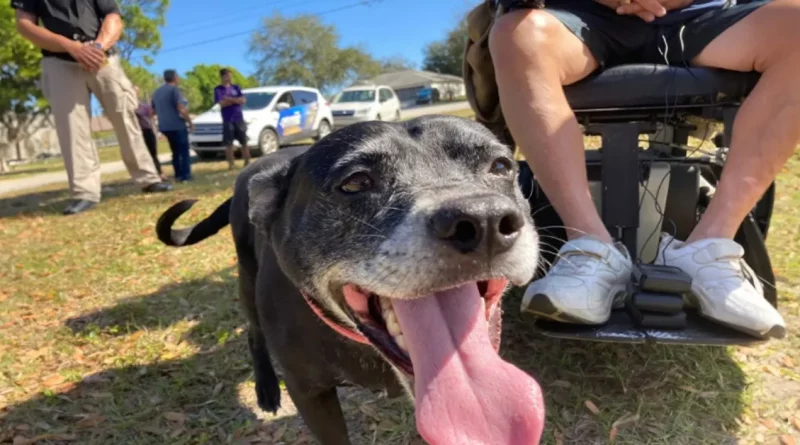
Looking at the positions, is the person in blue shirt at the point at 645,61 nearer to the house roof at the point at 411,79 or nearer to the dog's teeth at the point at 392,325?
the dog's teeth at the point at 392,325

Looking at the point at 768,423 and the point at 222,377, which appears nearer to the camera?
the point at 768,423

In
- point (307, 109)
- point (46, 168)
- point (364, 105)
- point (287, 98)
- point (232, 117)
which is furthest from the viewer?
point (364, 105)

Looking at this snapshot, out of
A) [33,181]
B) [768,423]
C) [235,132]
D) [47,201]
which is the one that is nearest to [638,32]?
[768,423]

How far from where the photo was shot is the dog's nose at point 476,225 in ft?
4.58

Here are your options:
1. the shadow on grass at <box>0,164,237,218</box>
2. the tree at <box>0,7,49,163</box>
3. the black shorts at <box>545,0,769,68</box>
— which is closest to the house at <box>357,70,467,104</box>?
the tree at <box>0,7,49,163</box>

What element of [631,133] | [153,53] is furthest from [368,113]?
[631,133]

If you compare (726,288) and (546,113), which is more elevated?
(546,113)

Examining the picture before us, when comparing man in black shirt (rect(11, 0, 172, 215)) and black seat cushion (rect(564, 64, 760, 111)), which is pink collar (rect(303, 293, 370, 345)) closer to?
black seat cushion (rect(564, 64, 760, 111))

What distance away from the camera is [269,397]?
2570 millimetres

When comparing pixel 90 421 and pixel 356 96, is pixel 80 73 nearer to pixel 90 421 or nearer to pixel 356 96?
pixel 90 421

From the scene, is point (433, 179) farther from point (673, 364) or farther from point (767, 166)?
point (673, 364)

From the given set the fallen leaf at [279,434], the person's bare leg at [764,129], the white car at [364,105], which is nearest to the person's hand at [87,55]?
the fallen leaf at [279,434]

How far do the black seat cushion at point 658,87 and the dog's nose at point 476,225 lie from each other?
1.19 meters

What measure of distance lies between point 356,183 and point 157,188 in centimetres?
Answer: 612
